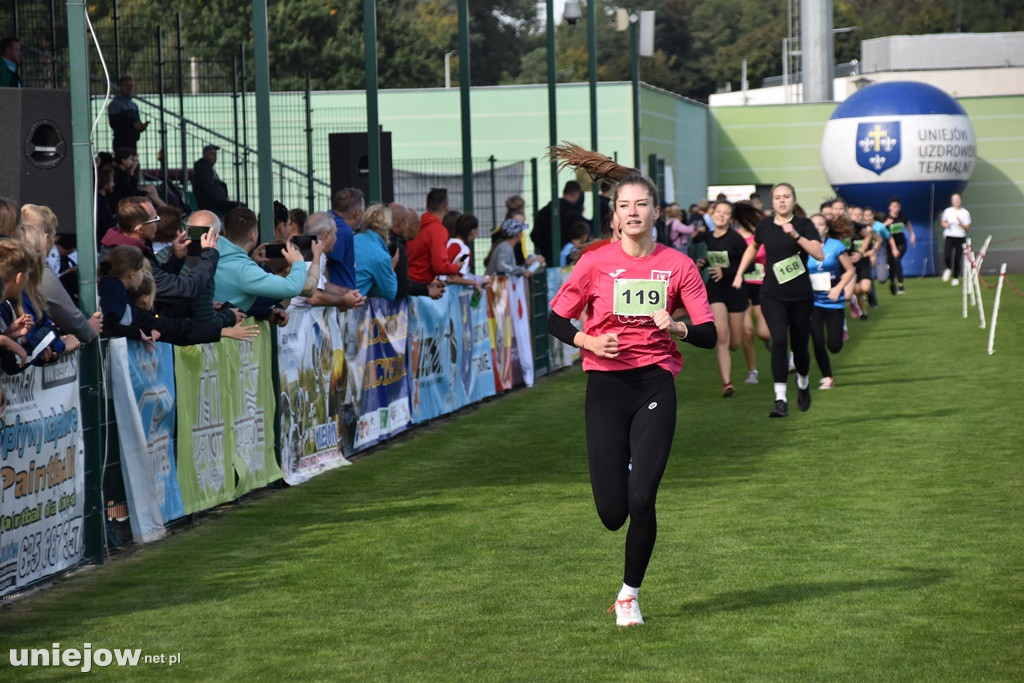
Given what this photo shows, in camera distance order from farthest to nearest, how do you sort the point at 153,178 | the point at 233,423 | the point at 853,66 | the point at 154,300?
the point at 853,66, the point at 153,178, the point at 233,423, the point at 154,300

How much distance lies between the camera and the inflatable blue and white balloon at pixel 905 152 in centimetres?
4516

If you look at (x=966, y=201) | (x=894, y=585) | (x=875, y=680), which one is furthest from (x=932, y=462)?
(x=966, y=201)

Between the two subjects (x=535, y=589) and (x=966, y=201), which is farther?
(x=966, y=201)

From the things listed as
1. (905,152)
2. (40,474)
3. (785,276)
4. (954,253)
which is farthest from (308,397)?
(905,152)

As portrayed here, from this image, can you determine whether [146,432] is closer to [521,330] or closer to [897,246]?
[521,330]

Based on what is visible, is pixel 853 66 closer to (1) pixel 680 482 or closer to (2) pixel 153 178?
(2) pixel 153 178

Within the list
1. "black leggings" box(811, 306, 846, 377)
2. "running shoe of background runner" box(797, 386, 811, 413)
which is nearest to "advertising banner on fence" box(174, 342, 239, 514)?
"running shoe of background runner" box(797, 386, 811, 413)

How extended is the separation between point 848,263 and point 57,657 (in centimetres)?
1125

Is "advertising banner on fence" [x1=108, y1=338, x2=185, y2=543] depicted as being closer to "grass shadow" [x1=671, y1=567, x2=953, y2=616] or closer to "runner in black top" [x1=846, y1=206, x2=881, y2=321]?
"grass shadow" [x1=671, y1=567, x2=953, y2=616]

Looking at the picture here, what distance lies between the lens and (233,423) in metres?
10.6

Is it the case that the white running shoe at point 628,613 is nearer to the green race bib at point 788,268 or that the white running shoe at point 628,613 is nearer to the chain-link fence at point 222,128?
the green race bib at point 788,268

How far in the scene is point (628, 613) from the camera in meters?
7.20

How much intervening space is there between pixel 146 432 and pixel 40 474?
4.06ft

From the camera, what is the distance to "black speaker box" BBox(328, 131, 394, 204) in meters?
17.2
